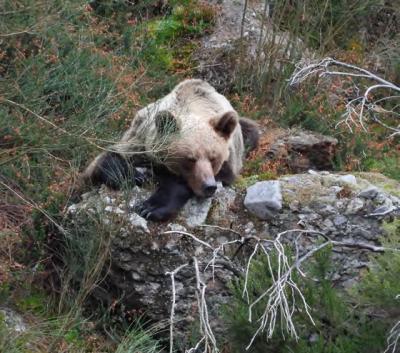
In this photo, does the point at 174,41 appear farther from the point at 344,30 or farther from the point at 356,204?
the point at 356,204

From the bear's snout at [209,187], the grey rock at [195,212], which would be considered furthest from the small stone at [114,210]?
the bear's snout at [209,187]

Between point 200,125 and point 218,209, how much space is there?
2.09 ft

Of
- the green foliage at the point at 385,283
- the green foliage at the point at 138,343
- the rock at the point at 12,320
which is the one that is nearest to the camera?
the green foliage at the point at 385,283

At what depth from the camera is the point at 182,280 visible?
5980 mm

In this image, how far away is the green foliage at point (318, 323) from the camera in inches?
180

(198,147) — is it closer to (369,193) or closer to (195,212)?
(195,212)

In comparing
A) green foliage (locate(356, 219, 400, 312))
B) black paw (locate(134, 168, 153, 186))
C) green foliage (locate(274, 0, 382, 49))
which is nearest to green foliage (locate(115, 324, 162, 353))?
black paw (locate(134, 168, 153, 186))

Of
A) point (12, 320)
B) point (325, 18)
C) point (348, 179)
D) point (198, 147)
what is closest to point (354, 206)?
point (348, 179)

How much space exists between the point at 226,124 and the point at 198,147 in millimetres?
305

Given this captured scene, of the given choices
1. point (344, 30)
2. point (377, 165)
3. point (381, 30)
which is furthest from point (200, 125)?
point (381, 30)

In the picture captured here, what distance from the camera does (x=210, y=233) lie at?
6.13 m

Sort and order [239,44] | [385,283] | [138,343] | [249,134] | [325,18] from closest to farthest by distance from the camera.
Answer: [385,283] < [138,343] < [249,134] < [239,44] < [325,18]

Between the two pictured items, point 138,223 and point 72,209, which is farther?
point 72,209

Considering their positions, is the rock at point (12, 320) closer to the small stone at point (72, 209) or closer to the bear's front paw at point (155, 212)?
the small stone at point (72, 209)
